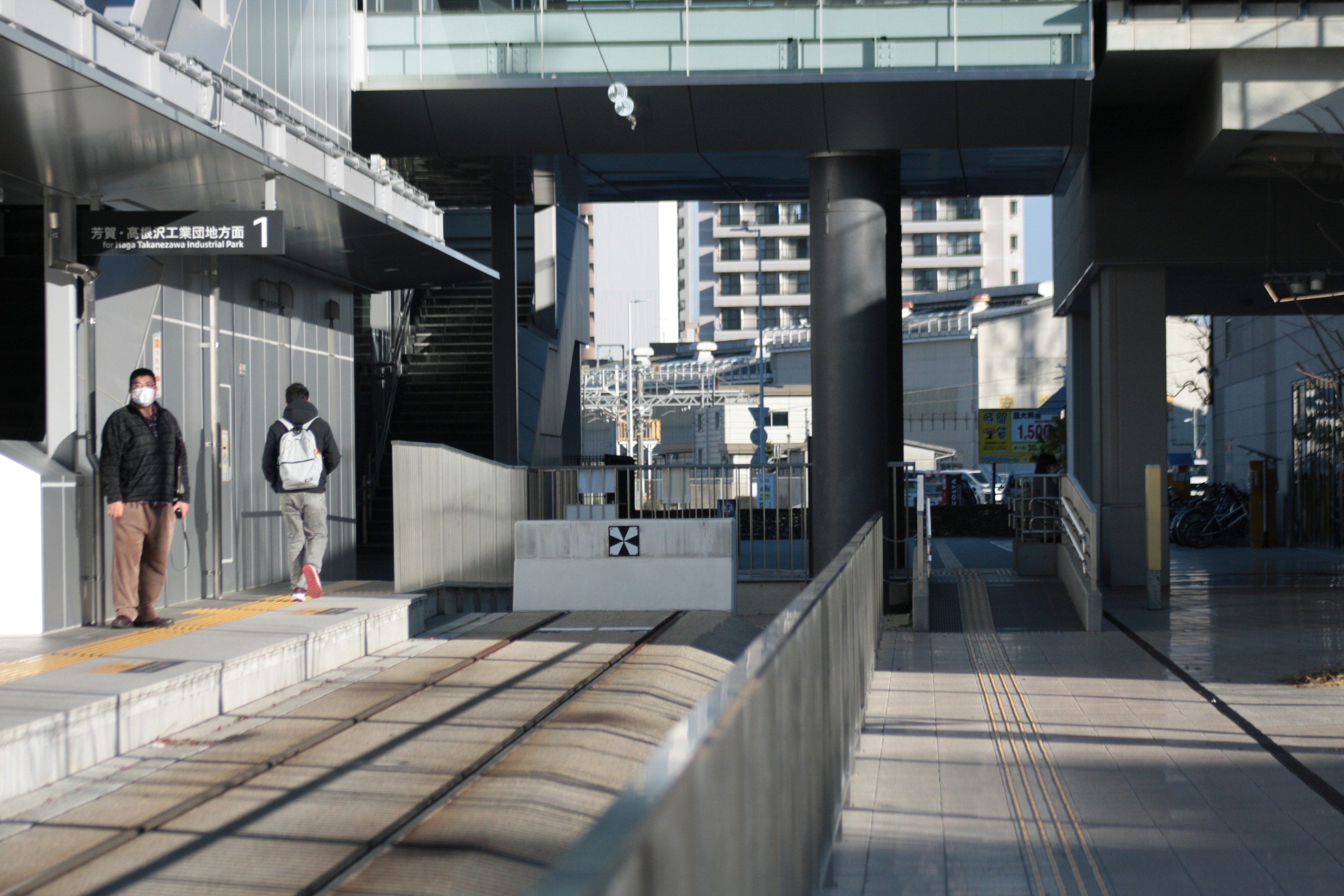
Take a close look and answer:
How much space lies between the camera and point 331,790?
648 cm

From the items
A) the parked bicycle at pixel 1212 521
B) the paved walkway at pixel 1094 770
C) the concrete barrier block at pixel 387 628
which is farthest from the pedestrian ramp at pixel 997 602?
the parked bicycle at pixel 1212 521

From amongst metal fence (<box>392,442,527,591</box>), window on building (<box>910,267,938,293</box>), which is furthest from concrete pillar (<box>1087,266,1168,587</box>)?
window on building (<box>910,267,938,293</box>)

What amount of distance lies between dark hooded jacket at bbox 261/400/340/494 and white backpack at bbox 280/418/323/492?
3 cm

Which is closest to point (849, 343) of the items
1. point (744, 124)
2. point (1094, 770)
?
point (744, 124)

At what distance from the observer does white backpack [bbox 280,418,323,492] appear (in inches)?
461

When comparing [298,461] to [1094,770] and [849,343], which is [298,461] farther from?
[1094,770]

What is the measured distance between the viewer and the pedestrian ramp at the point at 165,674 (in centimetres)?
670

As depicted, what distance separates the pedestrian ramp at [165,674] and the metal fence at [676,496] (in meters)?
4.09

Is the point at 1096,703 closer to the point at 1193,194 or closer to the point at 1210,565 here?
the point at 1193,194

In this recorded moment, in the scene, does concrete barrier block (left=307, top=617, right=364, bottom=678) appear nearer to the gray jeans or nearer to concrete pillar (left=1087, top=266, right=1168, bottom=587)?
the gray jeans

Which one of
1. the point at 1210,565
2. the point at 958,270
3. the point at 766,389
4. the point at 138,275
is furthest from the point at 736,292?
the point at 138,275

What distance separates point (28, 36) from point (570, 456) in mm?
22278

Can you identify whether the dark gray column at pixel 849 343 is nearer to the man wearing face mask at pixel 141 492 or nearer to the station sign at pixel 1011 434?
the man wearing face mask at pixel 141 492

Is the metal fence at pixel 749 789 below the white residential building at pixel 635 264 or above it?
below
